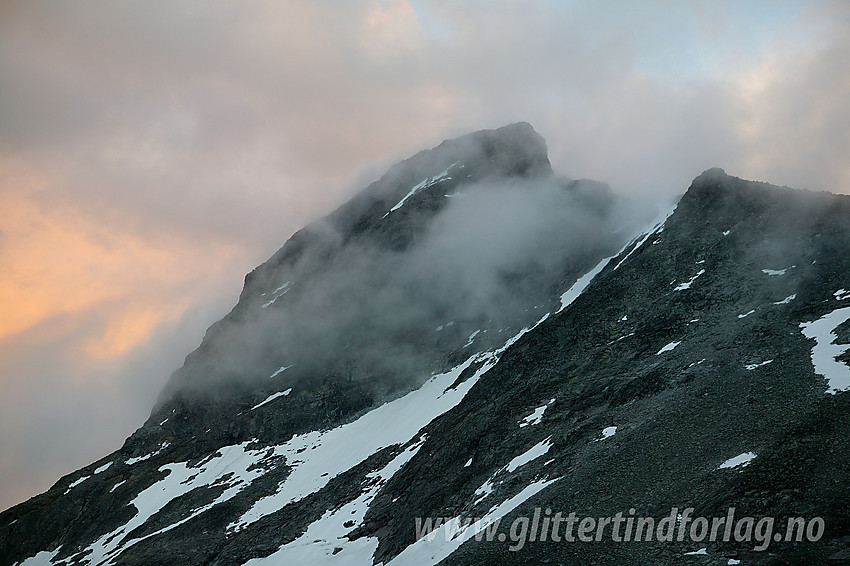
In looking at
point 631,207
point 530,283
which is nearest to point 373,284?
point 530,283

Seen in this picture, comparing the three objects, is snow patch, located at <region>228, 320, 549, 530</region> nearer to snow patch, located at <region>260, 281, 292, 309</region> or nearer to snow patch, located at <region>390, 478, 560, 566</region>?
snow patch, located at <region>390, 478, 560, 566</region>

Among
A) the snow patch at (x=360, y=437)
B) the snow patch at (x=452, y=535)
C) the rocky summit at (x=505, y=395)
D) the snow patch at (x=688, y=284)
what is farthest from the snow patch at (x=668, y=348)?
the snow patch at (x=360, y=437)

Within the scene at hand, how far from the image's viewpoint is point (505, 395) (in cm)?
5931

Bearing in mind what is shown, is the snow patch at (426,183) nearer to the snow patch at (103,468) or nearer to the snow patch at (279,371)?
the snow patch at (279,371)

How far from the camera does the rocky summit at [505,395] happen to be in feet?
101

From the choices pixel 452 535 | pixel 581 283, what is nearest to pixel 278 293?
pixel 581 283

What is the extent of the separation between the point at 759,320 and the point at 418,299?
2860 inches

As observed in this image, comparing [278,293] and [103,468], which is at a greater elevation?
[278,293]

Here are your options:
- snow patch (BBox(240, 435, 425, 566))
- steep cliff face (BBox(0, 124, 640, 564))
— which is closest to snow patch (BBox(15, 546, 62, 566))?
steep cliff face (BBox(0, 124, 640, 564))

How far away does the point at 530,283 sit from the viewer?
102 metres

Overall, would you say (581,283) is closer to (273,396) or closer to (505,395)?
(505,395)

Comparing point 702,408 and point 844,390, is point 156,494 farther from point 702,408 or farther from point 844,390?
point 844,390

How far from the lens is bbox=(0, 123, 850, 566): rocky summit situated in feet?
101

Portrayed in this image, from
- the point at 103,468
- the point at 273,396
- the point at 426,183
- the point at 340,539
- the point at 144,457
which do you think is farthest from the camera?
the point at 426,183
